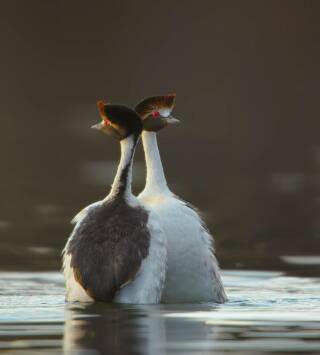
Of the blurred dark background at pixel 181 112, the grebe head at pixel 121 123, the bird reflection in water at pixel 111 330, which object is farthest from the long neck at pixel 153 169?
the blurred dark background at pixel 181 112

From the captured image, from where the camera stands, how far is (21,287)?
16.2 metres

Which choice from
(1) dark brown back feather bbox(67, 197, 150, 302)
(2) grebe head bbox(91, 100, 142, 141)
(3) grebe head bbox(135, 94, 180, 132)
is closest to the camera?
(1) dark brown back feather bbox(67, 197, 150, 302)

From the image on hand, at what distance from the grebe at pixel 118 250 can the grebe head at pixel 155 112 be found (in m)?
0.93

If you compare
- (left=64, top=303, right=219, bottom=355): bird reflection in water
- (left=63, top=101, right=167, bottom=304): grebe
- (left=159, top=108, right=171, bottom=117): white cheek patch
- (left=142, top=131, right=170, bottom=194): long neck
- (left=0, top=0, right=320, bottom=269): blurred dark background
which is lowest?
(left=64, top=303, right=219, bottom=355): bird reflection in water

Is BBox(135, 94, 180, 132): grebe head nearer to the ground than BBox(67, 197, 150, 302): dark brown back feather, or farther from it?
farther from it

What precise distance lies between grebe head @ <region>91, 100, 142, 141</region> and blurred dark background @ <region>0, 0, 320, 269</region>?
2834 millimetres

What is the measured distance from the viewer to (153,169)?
15.9 m

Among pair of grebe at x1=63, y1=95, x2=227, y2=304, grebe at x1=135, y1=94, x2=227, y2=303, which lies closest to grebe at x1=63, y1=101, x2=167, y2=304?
pair of grebe at x1=63, y1=95, x2=227, y2=304

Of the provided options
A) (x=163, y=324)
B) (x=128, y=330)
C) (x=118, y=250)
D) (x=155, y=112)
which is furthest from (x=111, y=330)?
(x=155, y=112)

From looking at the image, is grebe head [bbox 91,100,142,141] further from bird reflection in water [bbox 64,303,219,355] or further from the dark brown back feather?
bird reflection in water [bbox 64,303,219,355]

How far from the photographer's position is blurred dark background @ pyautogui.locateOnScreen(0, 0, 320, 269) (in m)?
21.5

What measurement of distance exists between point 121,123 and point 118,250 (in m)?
1.17

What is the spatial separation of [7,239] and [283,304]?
547 cm

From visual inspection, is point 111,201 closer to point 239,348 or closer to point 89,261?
point 89,261
